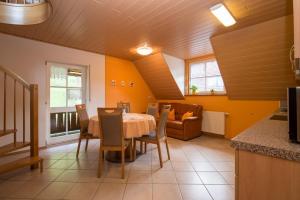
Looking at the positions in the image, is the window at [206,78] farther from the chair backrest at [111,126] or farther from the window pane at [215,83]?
the chair backrest at [111,126]

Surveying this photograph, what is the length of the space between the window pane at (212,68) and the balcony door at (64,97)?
11.6 feet

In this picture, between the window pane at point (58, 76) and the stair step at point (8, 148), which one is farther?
the window pane at point (58, 76)

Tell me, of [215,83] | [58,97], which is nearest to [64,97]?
[58,97]

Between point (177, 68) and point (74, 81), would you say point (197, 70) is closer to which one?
point (177, 68)

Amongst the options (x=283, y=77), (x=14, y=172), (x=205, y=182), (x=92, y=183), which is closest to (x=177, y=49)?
(x=283, y=77)

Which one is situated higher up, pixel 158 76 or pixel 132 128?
pixel 158 76

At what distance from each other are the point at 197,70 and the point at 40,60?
13.9ft

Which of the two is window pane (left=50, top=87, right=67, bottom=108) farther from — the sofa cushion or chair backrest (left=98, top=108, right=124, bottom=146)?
the sofa cushion

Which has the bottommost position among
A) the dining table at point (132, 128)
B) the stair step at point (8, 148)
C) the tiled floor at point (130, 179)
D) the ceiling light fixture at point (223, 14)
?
the tiled floor at point (130, 179)

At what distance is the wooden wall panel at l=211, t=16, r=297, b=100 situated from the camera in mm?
2697

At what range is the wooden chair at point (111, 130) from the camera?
225 cm

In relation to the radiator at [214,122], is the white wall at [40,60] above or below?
above

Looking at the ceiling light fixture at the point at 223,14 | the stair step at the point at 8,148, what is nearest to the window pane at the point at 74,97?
the stair step at the point at 8,148

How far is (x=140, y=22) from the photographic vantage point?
2625mm
